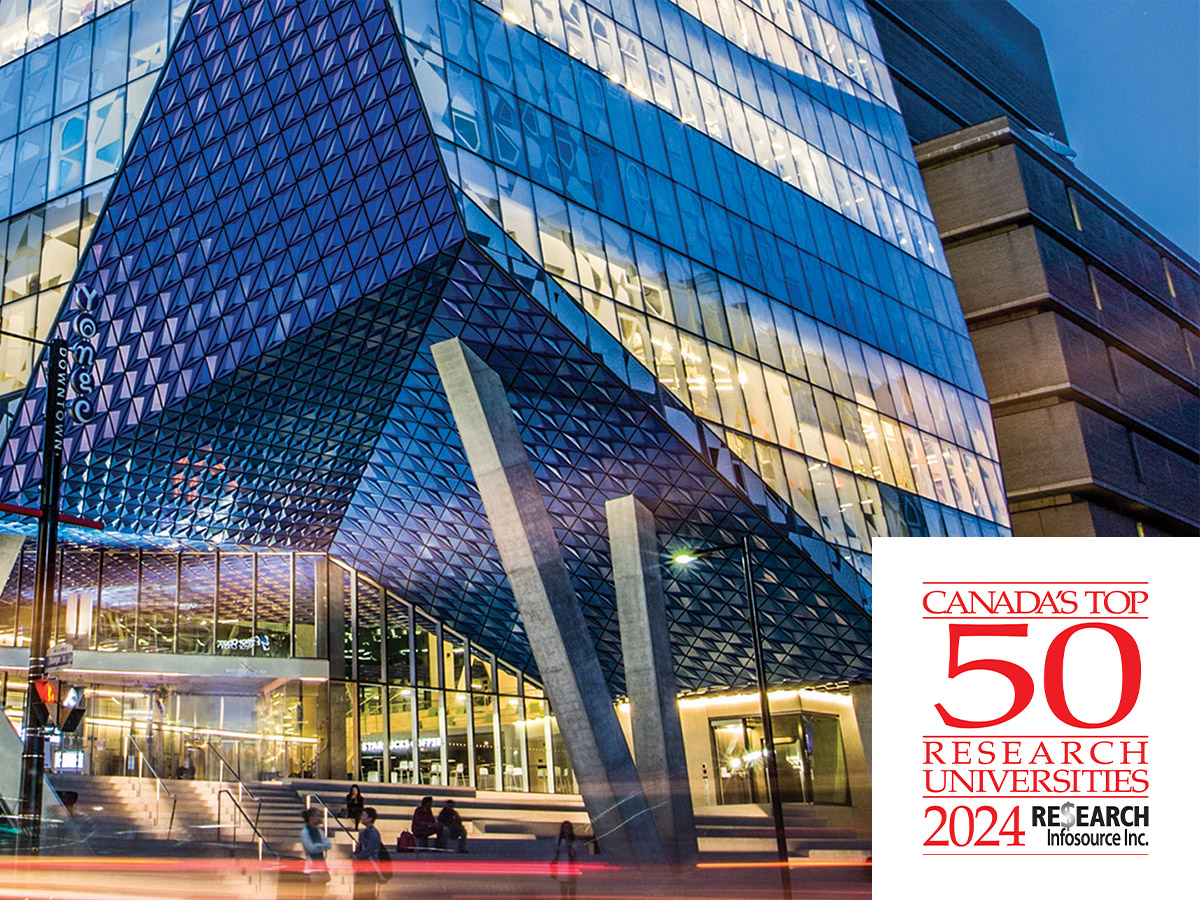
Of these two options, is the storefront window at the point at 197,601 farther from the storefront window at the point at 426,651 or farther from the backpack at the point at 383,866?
the backpack at the point at 383,866

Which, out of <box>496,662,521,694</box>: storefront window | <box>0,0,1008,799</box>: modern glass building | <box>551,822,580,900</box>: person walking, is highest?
<box>0,0,1008,799</box>: modern glass building

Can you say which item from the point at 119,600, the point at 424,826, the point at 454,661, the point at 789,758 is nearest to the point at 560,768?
the point at 454,661

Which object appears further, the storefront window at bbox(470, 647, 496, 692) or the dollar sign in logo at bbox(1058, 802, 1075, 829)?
the storefront window at bbox(470, 647, 496, 692)

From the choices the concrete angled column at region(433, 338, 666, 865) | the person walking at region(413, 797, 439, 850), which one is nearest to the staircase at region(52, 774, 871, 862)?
the person walking at region(413, 797, 439, 850)

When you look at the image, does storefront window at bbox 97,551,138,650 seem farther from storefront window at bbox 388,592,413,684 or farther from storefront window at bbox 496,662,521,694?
storefront window at bbox 496,662,521,694

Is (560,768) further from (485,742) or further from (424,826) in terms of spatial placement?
(424,826)

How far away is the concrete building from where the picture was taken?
5875cm

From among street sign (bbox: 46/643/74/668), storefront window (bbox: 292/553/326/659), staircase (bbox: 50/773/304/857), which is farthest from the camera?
storefront window (bbox: 292/553/326/659)

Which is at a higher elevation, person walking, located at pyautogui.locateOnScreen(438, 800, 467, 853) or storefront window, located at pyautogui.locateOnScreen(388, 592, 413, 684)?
storefront window, located at pyautogui.locateOnScreen(388, 592, 413, 684)

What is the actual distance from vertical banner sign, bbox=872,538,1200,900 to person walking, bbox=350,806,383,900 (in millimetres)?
9092

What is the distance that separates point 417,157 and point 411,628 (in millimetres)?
23508

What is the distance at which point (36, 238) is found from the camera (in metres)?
34.6

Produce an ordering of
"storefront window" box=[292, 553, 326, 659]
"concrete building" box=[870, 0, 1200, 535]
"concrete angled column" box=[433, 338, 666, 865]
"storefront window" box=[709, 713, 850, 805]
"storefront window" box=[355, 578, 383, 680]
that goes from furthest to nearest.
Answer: "concrete building" box=[870, 0, 1200, 535], "storefront window" box=[709, 713, 850, 805], "storefront window" box=[355, 578, 383, 680], "storefront window" box=[292, 553, 326, 659], "concrete angled column" box=[433, 338, 666, 865]

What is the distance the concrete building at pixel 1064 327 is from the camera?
193 feet
